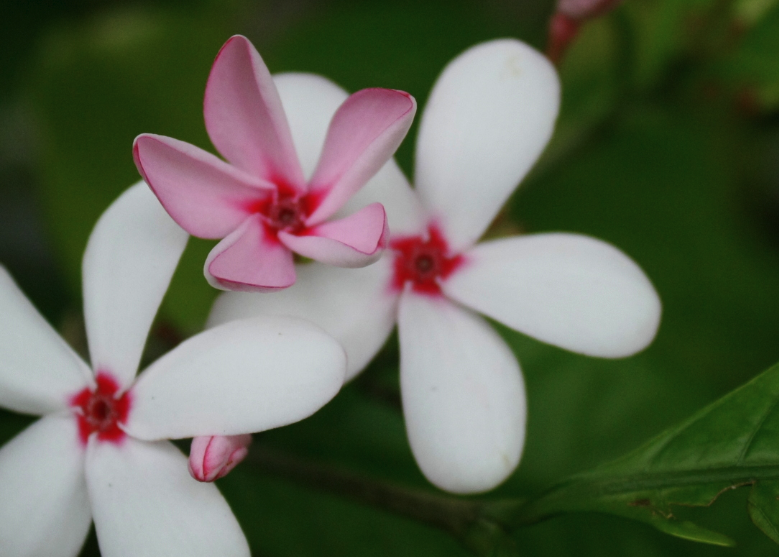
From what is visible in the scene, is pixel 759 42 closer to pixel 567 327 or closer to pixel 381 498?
pixel 567 327

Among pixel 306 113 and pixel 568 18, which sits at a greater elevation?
pixel 568 18

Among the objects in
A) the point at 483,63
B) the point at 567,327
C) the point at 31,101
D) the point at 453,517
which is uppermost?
the point at 31,101

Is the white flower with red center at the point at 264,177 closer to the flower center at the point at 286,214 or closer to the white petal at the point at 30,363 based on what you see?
the flower center at the point at 286,214

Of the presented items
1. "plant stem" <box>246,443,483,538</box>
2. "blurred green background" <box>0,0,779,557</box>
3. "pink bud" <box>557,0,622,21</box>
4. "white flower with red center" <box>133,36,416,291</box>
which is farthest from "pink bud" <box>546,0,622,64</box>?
"plant stem" <box>246,443,483,538</box>

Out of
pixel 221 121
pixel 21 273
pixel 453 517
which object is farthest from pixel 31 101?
pixel 453 517

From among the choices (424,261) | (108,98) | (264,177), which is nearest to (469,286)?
(424,261)

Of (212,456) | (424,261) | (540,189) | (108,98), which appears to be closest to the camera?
(212,456)

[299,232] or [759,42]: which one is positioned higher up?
[759,42]

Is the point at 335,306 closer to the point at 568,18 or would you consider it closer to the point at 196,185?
the point at 196,185
